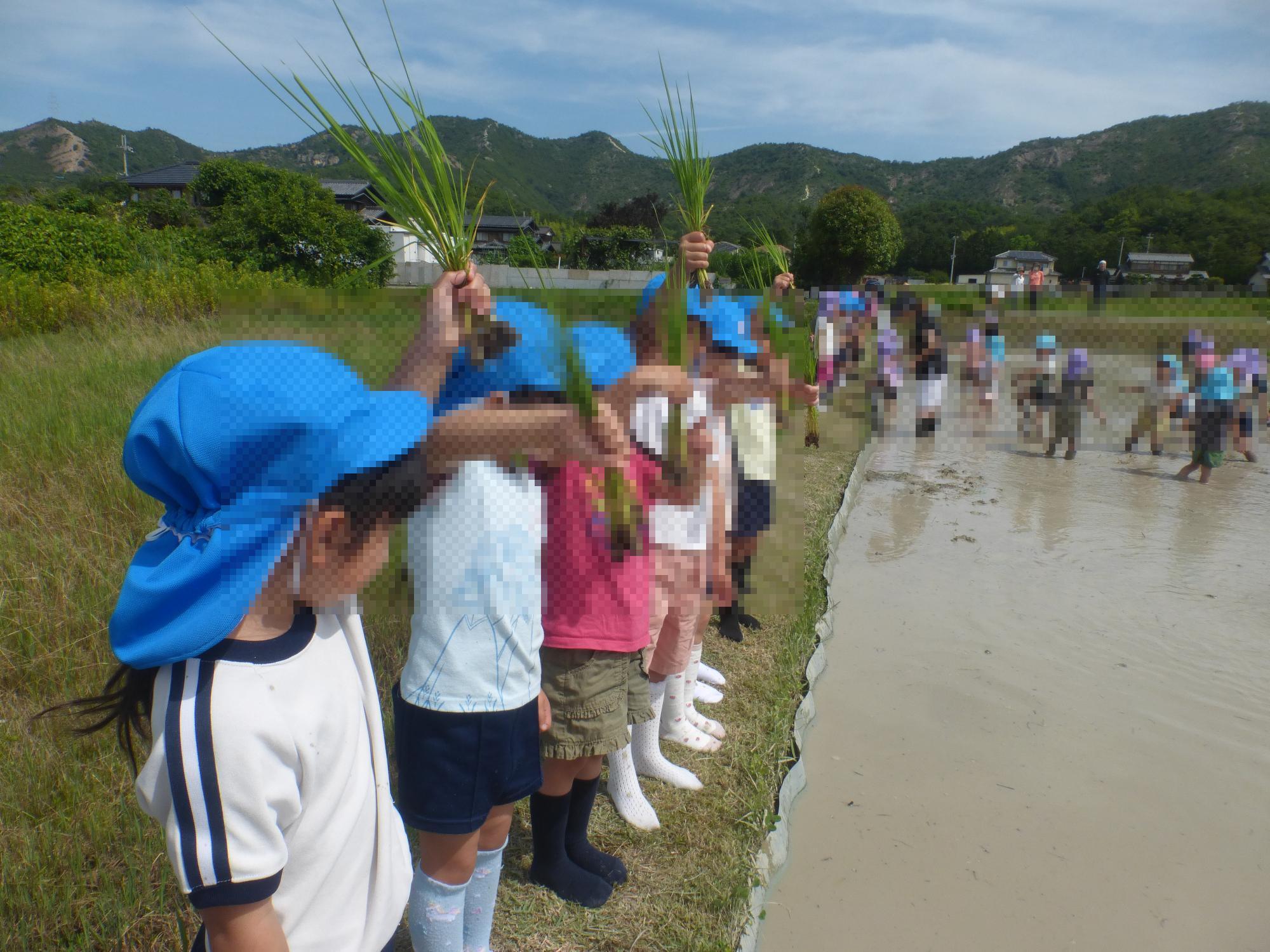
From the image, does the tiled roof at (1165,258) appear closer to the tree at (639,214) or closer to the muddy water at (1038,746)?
the muddy water at (1038,746)

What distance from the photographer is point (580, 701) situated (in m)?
2.01

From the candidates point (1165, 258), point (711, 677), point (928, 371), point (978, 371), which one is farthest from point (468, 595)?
point (1165, 258)

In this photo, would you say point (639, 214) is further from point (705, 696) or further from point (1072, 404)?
point (1072, 404)

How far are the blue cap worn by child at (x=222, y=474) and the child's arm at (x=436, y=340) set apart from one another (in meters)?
0.45

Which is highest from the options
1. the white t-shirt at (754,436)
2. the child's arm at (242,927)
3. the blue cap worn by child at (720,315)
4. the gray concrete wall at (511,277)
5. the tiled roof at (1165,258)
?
the tiled roof at (1165,258)

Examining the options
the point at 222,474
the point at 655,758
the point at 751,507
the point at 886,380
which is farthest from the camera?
the point at 886,380

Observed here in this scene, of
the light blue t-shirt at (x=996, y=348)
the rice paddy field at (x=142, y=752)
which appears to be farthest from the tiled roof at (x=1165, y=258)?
the rice paddy field at (x=142, y=752)

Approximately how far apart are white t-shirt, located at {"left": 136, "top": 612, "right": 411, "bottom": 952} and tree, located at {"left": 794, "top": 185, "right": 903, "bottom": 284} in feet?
27.7

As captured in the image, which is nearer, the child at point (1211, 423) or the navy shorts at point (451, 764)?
the navy shorts at point (451, 764)

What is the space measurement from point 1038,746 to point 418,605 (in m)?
2.76

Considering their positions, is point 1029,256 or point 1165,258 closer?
point 1165,258

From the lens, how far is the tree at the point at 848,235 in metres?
11.7

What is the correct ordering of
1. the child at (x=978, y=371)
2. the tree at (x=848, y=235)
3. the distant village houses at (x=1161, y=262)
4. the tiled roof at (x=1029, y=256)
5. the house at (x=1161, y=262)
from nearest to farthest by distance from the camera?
1. the child at (x=978, y=371)
2. the tree at (x=848, y=235)
3. the distant village houses at (x=1161, y=262)
4. the house at (x=1161, y=262)
5. the tiled roof at (x=1029, y=256)

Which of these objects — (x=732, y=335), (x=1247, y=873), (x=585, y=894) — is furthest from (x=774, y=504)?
(x=1247, y=873)
